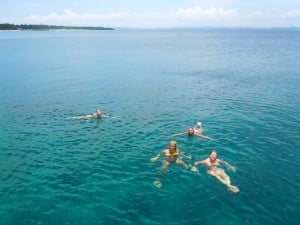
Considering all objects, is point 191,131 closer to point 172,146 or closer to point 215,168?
point 172,146

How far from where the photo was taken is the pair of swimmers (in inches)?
918

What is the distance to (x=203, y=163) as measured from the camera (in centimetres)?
2562

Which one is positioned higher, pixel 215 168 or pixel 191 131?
pixel 191 131

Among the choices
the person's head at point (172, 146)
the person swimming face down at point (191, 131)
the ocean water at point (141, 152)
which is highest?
the person's head at point (172, 146)

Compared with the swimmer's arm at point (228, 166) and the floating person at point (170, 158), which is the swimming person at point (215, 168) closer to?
the swimmer's arm at point (228, 166)

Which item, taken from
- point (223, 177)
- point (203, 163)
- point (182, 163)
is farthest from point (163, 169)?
point (223, 177)

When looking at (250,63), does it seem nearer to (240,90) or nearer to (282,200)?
(240,90)

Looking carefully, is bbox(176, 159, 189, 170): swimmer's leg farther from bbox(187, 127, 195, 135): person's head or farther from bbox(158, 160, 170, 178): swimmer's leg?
bbox(187, 127, 195, 135): person's head

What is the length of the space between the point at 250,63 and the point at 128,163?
69808mm

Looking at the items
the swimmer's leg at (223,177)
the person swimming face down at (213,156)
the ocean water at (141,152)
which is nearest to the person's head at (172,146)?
the ocean water at (141,152)

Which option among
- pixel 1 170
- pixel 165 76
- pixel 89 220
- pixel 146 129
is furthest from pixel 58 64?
pixel 89 220

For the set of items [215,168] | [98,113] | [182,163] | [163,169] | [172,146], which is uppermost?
[172,146]

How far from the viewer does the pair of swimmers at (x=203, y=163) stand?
2331 centimetres

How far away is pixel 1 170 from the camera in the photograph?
83.5 ft
